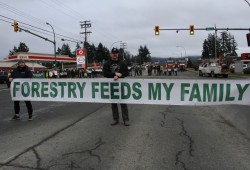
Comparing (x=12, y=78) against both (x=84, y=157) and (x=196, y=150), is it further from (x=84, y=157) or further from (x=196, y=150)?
(x=196, y=150)

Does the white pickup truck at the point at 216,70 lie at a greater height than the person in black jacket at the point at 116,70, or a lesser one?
lesser

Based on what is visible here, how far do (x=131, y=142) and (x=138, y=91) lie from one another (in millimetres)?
2700

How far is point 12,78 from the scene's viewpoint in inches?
424

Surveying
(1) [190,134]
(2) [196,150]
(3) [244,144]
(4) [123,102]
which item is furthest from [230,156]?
(4) [123,102]

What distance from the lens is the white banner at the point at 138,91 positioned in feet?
29.4

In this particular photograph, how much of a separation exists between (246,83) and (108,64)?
3.48 metres

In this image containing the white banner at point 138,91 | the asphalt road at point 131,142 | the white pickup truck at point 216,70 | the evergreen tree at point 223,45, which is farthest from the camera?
the evergreen tree at point 223,45

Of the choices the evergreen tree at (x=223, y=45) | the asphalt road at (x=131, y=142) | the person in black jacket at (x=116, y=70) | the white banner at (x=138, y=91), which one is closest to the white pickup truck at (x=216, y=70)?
the asphalt road at (x=131, y=142)

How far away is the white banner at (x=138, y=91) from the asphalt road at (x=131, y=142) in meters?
0.62

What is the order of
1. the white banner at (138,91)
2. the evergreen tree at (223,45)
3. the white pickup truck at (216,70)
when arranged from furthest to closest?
the evergreen tree at (223,45), the white pickup truck at (216,70), the white banner at (138,91)

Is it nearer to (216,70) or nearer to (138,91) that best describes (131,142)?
(138,91)

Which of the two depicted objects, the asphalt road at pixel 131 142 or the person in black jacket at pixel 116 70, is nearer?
the asphalt road at pixel 131 142

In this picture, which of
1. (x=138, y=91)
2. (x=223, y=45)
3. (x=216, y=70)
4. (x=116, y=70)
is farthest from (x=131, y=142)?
(x=223, y=45)

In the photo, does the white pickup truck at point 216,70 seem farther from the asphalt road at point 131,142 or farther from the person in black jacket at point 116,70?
the person in black jacket at point 116,70
